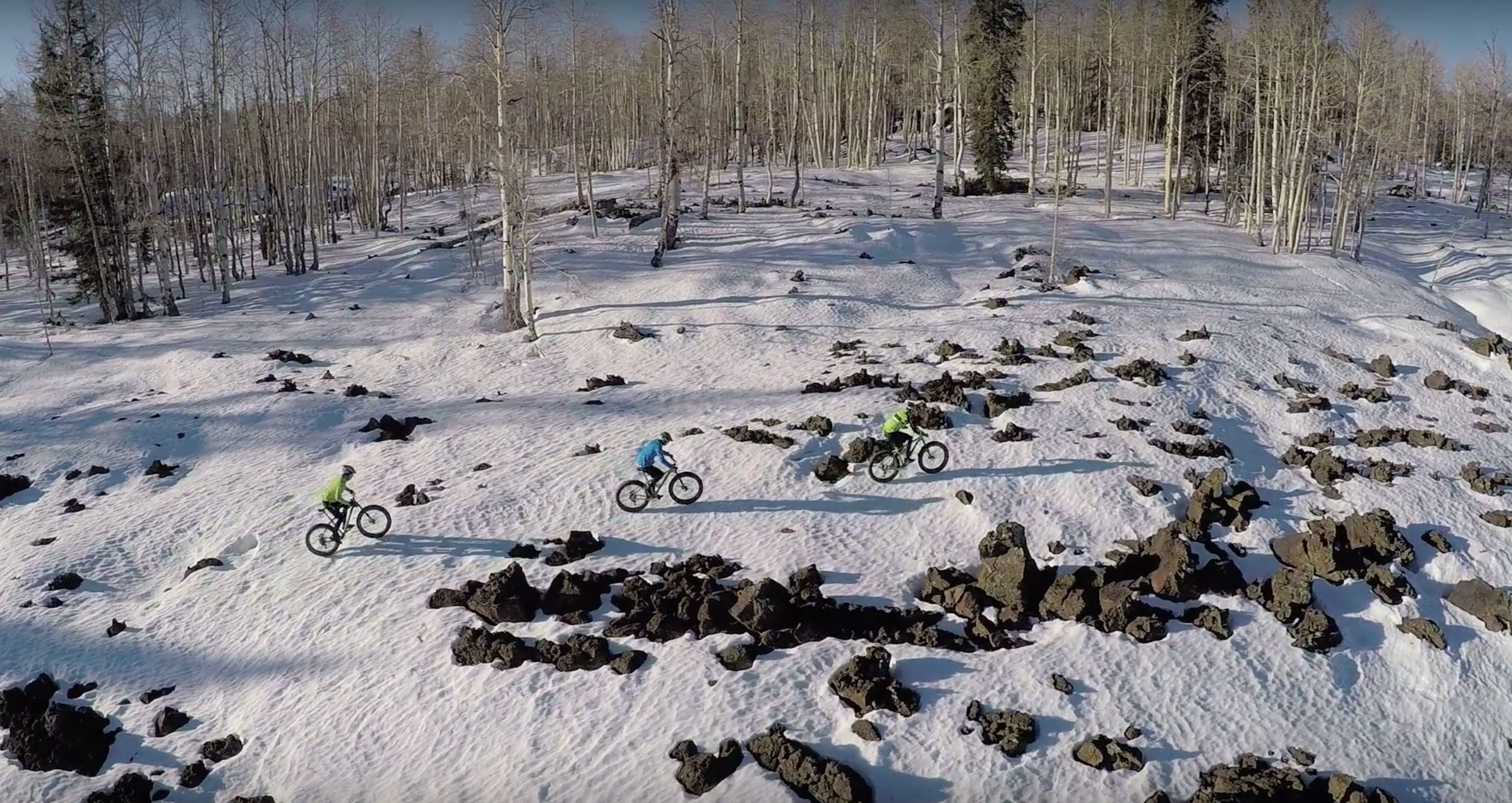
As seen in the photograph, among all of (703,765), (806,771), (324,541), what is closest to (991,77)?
(324,541)

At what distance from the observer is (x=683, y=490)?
50.9 feet

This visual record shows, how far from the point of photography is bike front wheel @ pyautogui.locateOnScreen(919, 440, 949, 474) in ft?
53.0

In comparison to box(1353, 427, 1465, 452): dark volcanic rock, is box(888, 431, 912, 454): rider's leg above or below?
above

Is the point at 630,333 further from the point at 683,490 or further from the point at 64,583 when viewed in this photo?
the point at 64,583

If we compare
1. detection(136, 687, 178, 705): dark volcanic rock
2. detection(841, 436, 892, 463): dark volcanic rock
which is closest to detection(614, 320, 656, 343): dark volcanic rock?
detection(841, 436, 892, 463): dark volcanic rock

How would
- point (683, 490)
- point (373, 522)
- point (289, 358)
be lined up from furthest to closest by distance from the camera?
1. point (289, 358)
2. point (683, 490)
3. point (373, 522)

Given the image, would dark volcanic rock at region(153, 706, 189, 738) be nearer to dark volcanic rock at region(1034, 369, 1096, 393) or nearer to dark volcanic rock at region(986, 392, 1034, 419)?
dark volcanic rock at region(986, 392, 1034, 419)

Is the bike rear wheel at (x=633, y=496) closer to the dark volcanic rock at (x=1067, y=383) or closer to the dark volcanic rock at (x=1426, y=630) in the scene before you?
the dark volcanic rock at (x=1067, y=383)

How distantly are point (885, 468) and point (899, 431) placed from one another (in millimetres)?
828

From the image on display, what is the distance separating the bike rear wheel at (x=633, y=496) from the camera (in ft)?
50.2

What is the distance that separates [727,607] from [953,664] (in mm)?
3326

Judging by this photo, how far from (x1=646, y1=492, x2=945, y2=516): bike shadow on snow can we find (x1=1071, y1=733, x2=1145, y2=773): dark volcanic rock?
5534 mm

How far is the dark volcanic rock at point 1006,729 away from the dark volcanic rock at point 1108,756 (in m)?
0.56

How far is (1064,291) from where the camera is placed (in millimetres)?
27812
